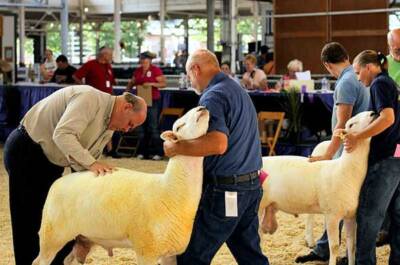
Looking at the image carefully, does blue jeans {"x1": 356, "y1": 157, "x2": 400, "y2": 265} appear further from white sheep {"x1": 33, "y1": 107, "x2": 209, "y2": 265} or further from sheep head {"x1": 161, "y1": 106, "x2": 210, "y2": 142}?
sheep head {"x1": 161, "y1": 106, "x2": 210, "y2": 142}

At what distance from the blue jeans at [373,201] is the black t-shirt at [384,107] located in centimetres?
6

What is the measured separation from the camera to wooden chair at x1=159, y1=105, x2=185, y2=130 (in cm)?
1319

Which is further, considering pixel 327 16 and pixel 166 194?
pixel 327 16

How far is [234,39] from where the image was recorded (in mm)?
17719

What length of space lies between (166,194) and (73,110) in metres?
0.80

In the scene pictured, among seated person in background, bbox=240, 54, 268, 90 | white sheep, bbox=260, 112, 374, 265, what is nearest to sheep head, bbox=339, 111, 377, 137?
white sheep, bbox=260, 112, 374, 265

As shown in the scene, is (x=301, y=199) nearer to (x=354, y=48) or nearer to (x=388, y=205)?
(x=388, y=205)

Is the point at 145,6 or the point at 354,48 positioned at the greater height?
the point at 145,6

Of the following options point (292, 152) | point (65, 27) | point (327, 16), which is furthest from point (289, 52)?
point (65, 27)

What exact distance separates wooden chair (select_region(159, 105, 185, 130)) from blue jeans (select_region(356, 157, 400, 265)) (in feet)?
25.8

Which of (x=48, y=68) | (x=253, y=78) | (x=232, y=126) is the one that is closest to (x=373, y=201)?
(x=232, y=126)

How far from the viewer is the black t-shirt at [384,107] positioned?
516cm

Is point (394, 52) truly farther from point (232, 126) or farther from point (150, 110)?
point (150, 110)

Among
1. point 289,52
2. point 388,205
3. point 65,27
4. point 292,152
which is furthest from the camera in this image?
point 65,27
